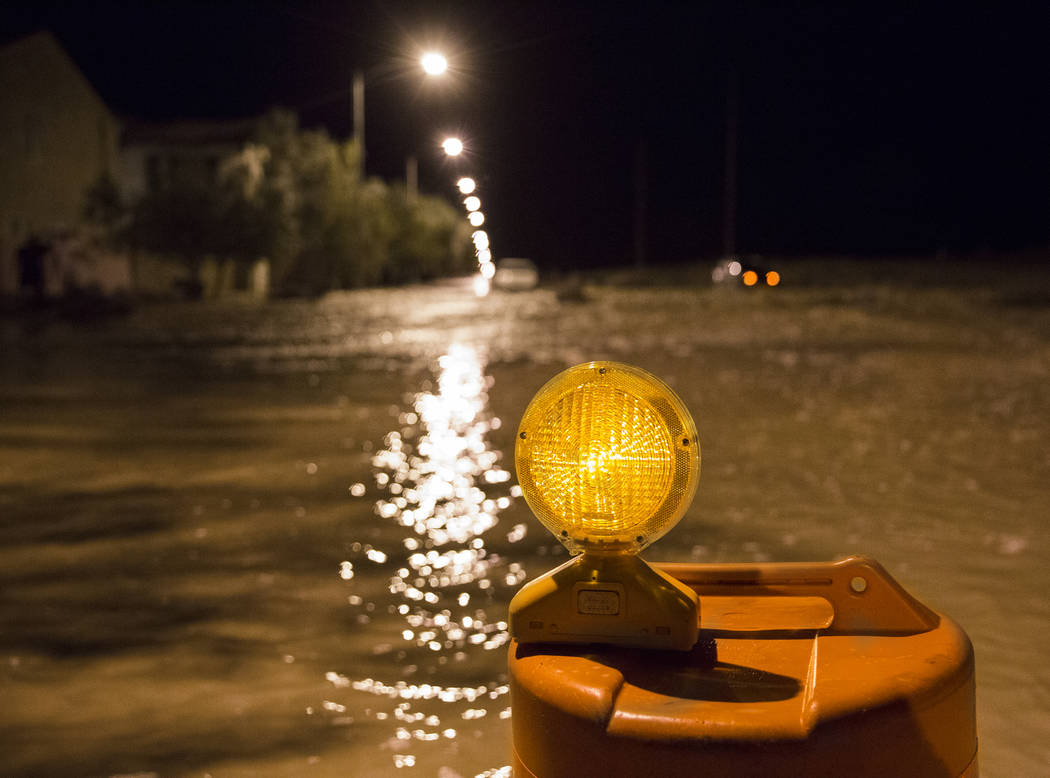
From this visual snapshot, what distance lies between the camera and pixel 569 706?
2.07m

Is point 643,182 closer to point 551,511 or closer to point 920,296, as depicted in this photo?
point 920,296

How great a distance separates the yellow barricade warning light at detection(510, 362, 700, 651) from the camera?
2.30m

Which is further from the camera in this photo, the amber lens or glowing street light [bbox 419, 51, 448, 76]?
glowing street light [bbox 419, 51, 448, 76]

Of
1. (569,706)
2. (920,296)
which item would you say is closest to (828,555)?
(569,706)

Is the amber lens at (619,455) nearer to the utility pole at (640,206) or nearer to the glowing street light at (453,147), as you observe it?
the glowing street light at (453,147)

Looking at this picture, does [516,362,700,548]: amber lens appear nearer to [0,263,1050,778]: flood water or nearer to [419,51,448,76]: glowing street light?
[0,263,1050,778]: flood water

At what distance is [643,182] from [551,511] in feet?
211

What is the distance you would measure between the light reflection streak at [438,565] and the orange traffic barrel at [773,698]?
1.85m

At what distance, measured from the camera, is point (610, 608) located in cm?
228

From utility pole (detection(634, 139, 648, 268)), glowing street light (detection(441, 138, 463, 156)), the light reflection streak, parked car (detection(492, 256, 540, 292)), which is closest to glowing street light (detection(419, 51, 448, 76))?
glowing street light (detection(441, 138, 463, 156))

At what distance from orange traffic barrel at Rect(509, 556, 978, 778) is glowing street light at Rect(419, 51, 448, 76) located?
266 cm

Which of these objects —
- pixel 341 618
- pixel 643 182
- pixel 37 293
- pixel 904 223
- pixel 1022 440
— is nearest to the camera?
pixel 341 618

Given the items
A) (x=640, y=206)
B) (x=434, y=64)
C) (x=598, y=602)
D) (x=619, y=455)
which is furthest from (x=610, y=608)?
(x=640, y=206)

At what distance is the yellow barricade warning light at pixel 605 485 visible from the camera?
7.55ft
